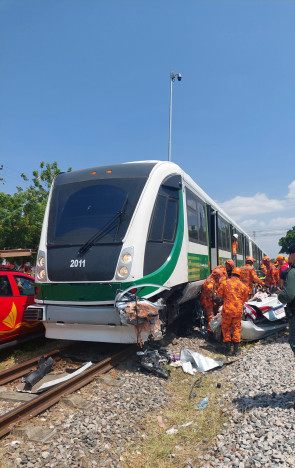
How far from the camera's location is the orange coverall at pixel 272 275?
11.1 meters

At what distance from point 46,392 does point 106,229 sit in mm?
2563

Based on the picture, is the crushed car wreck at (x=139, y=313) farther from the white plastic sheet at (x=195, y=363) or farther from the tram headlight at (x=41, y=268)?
the tram headlight at (x=41, y=268)

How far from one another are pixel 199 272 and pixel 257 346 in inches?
77.5

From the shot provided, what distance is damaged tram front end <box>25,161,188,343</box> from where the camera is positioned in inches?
211

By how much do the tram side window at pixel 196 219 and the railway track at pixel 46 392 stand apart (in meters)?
2.74

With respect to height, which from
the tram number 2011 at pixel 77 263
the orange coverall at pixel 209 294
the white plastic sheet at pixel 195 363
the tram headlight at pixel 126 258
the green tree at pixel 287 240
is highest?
the green tree at pixel 287 240

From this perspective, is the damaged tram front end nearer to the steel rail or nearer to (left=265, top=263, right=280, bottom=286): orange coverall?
the steel rail

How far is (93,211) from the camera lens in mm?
6059

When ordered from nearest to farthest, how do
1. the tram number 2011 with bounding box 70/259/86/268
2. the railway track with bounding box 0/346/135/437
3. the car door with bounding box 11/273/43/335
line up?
the railway track with bounding box 0/346/135/437 < the tram number 2011 with bounding box 70/259/86/268 < the car door with bounding box 11/273/43/335

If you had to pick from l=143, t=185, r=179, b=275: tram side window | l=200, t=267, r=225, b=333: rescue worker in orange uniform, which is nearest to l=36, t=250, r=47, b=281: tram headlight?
l=143, t=185, r=179, b=275: tram side window

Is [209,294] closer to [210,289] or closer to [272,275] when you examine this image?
[210,289]

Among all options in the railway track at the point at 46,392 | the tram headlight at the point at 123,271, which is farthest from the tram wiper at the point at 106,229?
the railway track at the point at 46,392

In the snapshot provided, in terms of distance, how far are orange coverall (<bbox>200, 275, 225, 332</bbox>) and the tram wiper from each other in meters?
3.34

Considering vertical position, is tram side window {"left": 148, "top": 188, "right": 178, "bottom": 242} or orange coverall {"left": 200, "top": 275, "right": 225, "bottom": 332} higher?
tram side window {"left": 148, "top": 188, "right": 178, "bottom": 242}
